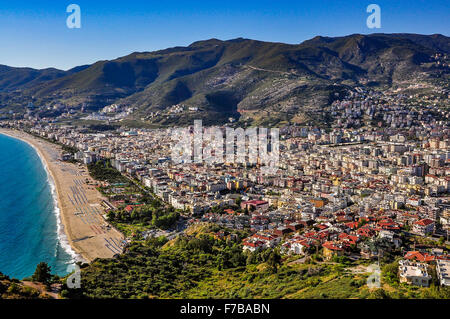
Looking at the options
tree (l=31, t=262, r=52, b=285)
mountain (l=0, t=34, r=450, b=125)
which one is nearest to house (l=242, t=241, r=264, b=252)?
tree (l=31, t=262, r=52, b=285)

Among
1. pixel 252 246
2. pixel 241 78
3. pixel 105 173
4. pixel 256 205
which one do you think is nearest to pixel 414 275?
pixel 252 246

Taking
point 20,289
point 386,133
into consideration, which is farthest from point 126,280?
point 386,133

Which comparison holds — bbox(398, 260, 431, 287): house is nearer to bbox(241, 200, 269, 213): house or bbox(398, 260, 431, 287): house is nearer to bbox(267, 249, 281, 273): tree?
bbox(267, 249, 281, 273): tree

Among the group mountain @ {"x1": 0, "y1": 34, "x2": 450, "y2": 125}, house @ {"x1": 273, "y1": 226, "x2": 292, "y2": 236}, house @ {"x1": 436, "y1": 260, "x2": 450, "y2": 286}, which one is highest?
mountain @ {"x1": 0, "y1": 34, "x2": 450, "y2": 125}

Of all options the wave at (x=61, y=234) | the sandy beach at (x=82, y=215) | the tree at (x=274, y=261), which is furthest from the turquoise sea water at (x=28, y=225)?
the tree at (x=274, y=261)

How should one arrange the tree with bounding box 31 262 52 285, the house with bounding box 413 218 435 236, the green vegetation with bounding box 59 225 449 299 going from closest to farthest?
the green vegetation with bounding box 59 225 449 299
the tree with bounding box 31 262 52 285
the house with bounding box 413 218 435 236

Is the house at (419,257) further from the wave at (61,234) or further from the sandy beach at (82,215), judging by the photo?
the wave at (61,234)

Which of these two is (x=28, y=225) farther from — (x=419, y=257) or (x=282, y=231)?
(x=419, y=257)
